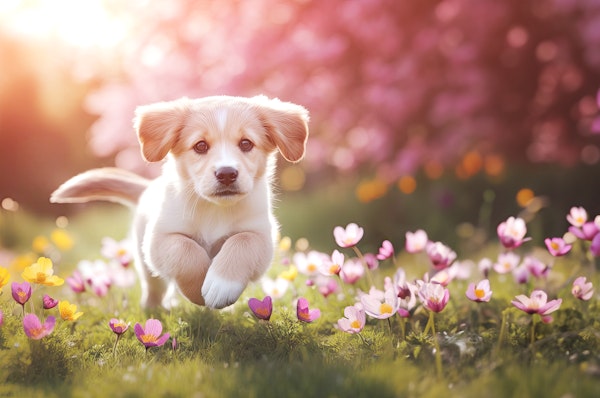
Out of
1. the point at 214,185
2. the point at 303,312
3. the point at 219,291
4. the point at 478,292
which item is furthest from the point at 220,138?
the point at 478,292

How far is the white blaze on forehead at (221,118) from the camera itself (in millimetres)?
2947

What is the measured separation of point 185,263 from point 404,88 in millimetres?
4031

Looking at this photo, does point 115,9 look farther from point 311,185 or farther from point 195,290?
point 195,290

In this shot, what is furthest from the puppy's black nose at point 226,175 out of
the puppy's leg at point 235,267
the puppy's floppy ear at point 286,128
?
the puppy's floppy ear at point 286,128

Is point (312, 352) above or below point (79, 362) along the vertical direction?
above

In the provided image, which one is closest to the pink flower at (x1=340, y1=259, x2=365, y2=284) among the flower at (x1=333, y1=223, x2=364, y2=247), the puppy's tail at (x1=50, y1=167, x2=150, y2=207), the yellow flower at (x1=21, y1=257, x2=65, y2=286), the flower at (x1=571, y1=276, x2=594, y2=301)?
the flower at (x1=333, y1=223, x2=364, y2=247)

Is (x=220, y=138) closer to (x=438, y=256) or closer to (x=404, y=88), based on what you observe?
(x=438, y=256)

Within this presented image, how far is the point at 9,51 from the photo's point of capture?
10797 mm

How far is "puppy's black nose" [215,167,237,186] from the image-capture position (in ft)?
8.95

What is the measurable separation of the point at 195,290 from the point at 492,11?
427 centimetres

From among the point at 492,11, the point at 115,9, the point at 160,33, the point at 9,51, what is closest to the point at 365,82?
the point at 492,11

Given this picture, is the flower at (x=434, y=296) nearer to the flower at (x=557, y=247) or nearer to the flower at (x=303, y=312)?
the flower at (x=303, y=312)

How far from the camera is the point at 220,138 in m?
2.94

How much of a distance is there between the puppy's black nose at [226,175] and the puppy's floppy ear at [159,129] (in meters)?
0.40
